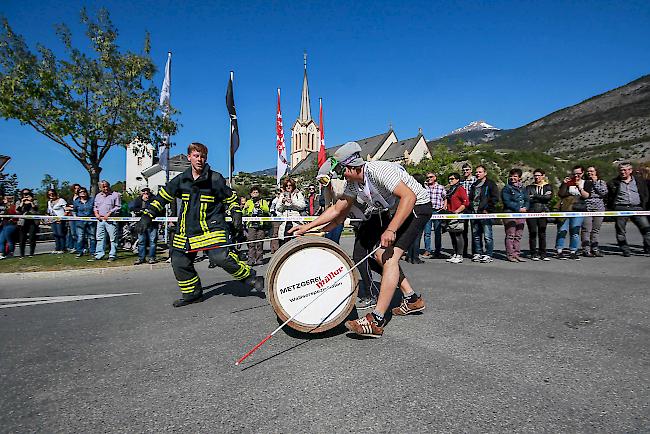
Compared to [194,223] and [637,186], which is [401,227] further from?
[637,186]

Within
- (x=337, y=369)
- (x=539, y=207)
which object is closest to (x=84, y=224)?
(x=337, y=369)

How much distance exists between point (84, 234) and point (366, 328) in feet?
33.6

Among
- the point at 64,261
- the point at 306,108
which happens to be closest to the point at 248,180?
the point at 306,108

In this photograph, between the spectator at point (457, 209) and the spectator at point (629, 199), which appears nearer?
the spectator at point (629, 199)

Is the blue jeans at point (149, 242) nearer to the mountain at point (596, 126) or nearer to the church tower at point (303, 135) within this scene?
the mountain at point (596, 126)

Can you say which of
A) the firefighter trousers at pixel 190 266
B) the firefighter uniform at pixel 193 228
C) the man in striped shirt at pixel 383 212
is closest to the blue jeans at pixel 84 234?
the firefighter uniform at pixel 193 228

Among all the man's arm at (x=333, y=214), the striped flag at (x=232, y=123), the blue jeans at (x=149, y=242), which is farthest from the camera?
the striped flag at (x=232, y=123)

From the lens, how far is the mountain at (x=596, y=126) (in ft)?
211

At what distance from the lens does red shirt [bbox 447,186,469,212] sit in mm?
8898

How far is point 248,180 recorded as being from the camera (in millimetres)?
89438

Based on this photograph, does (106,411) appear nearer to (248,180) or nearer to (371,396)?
(371,396)

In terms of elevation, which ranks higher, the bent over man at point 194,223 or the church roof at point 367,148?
the church roof at point 367,148

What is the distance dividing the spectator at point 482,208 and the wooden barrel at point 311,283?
581 cm

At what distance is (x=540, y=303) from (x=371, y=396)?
3.19 meters
